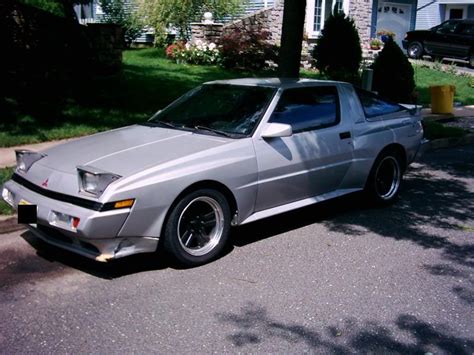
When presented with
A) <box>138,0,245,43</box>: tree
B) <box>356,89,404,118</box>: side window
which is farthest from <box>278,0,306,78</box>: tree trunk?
<box>138,0,245,43</box>: tree

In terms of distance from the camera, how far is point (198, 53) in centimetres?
1819

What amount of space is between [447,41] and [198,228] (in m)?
21.6

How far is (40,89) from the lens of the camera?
1128 cm

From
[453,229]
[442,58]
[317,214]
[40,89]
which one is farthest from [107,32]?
[442,58]

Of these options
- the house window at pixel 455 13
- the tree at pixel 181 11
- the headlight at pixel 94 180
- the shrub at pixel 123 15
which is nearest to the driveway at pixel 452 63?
the house window at pixel 455 13

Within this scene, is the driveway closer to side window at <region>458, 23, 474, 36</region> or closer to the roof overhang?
side window at <region>458, 23, 474, 36</region>

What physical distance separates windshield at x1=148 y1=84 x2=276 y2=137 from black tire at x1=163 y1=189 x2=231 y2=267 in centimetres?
74

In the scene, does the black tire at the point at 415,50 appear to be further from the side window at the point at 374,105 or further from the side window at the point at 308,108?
the side window at the point at 308,108

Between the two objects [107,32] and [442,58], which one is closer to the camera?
[107,32]

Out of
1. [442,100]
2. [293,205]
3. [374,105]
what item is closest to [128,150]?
[293,205]

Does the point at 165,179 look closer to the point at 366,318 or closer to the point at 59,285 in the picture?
the point at 59,285

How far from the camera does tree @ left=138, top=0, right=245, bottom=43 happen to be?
20.6m

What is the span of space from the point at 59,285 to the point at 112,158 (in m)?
1.08

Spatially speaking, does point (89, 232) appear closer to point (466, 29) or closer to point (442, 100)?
point (442, 100)
